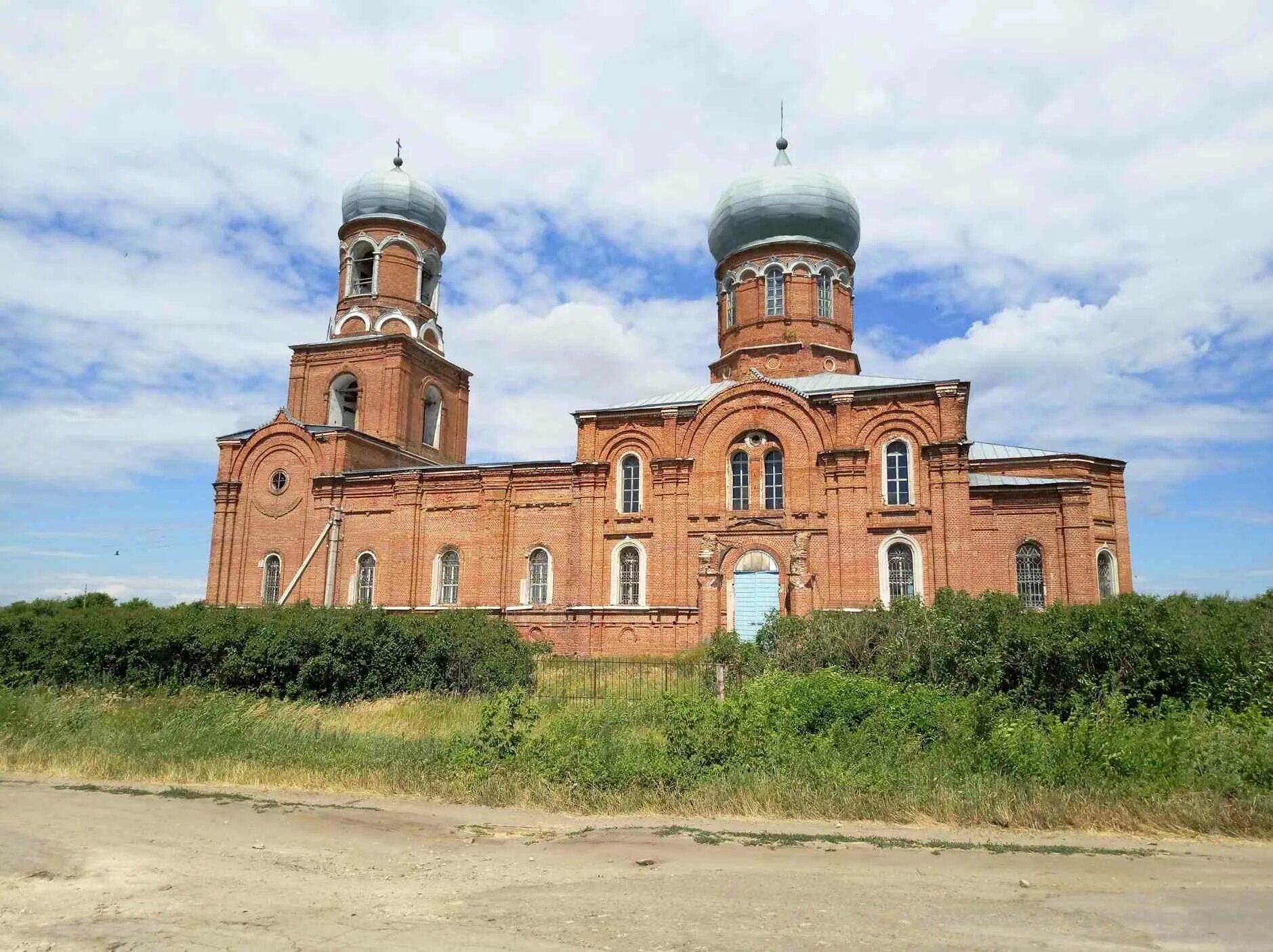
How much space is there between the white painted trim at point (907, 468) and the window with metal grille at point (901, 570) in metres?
1.18

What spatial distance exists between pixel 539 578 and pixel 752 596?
6.54 m

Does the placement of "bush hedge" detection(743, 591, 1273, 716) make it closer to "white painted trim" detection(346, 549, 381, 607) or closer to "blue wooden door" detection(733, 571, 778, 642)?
"blue wooden door" detection(733, 571, 778, 642)

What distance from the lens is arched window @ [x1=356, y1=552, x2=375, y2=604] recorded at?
93.1ft

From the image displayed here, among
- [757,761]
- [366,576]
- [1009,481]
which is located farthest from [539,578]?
[757,761]

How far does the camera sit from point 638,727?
1156cm

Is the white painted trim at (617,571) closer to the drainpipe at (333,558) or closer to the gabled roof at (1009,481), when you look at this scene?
the gabled roof at (1009,481)

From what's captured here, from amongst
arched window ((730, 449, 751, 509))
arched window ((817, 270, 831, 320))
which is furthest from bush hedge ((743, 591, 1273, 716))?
arched window ((817, 270, 831, 320))

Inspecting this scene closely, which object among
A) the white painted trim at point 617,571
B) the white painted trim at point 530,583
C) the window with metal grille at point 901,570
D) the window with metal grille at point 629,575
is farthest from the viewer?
the white painted trim at point 530,583

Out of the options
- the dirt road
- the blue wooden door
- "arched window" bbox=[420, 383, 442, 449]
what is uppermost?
"arched window" bbox=[420, 383, 442, 449]

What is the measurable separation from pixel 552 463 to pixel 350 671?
12.7 meters

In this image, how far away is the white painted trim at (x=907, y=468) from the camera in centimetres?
2369

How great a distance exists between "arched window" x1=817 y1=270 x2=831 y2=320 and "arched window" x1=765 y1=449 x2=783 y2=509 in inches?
271

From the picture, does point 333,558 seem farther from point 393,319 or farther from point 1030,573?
point 1030,573

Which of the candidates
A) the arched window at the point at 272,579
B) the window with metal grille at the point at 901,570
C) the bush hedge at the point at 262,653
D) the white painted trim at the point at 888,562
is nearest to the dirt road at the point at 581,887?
the bush hedge at the point at 262,653
